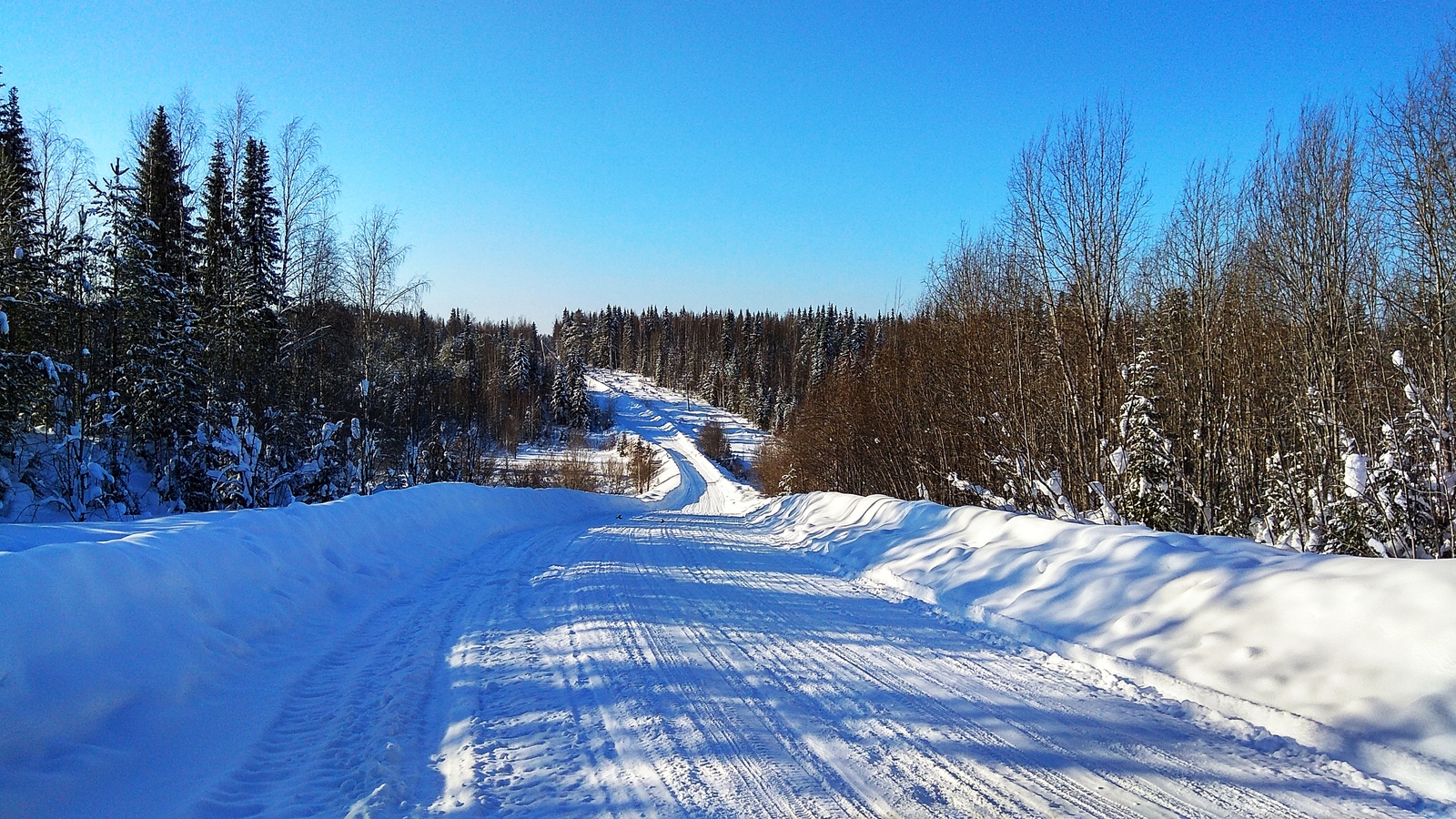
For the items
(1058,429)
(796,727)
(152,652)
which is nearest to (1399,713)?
(796,727)

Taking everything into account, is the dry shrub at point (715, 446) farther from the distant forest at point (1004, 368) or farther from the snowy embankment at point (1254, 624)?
the snowy embankment at point (1254, 624)

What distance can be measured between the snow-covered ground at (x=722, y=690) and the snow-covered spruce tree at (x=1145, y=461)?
6283 mm

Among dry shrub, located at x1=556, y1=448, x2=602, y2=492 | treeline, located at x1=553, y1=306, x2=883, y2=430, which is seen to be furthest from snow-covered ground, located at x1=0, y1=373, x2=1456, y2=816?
treeline, located at x1=553, y1=306, x2=883, y2=430

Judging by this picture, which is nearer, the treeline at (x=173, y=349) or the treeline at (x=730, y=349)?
the treeline at (x=173, y=349)

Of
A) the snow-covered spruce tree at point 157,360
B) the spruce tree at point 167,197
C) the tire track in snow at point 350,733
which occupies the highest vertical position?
the spruce tree at point 167,197

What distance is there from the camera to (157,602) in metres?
4.72

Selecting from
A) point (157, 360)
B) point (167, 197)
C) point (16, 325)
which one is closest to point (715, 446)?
point (167, 197)

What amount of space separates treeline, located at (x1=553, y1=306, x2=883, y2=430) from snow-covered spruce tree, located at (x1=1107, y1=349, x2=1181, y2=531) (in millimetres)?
57778

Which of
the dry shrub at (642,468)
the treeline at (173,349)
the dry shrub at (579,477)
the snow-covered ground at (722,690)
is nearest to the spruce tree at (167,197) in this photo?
the treeline at (173,349)

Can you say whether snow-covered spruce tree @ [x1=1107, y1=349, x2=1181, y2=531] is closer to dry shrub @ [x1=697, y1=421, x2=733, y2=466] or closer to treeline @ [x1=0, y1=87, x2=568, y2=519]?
treeline @ [x1=0, y1=87, x2=568, y2=519]

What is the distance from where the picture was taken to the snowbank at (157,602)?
349 centimetres

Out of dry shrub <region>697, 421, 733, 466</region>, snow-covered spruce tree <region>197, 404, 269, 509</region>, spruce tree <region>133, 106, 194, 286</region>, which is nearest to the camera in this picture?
snow-covered spruce tree <region>197, 404, 269, 509</region>

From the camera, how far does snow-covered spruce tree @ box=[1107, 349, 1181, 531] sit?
1259 centimetres

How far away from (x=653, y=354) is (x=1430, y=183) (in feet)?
473
